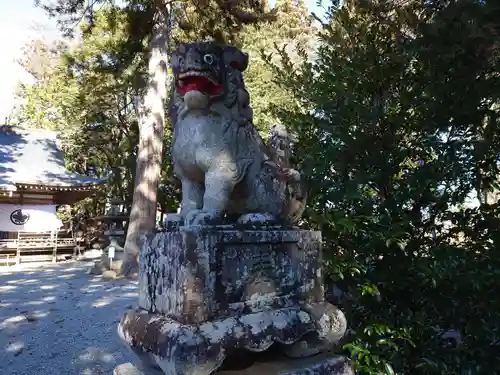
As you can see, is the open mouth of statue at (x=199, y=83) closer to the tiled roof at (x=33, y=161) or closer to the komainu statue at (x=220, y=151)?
the komainu statue at (x=220, y=151)

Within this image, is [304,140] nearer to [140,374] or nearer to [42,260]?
[140,374]

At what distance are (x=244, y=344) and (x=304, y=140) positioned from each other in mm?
1892

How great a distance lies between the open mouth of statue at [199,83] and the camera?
168 centimetres

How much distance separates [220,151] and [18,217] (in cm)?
1337

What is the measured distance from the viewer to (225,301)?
1516 mm

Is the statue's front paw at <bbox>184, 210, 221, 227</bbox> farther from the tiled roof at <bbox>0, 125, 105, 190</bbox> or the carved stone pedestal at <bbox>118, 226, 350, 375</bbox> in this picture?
the tiled roof at <bbox>0, 125, 105, 190</bbox>

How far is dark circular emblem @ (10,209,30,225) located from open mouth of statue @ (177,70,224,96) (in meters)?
13.2

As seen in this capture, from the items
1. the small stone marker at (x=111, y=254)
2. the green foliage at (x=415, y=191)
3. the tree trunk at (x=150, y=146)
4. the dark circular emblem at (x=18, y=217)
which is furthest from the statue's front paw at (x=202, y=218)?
the dark circular emblem at (x=18, y=217)

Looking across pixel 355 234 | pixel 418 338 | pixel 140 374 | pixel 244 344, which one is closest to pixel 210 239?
pixel 244 344

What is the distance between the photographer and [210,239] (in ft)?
4.88

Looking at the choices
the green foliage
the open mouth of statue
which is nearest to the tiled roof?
the green foliage

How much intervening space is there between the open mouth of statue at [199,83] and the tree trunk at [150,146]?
719 cm

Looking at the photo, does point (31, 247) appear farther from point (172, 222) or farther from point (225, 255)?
point (225, 255)

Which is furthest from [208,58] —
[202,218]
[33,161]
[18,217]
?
[33,161]
